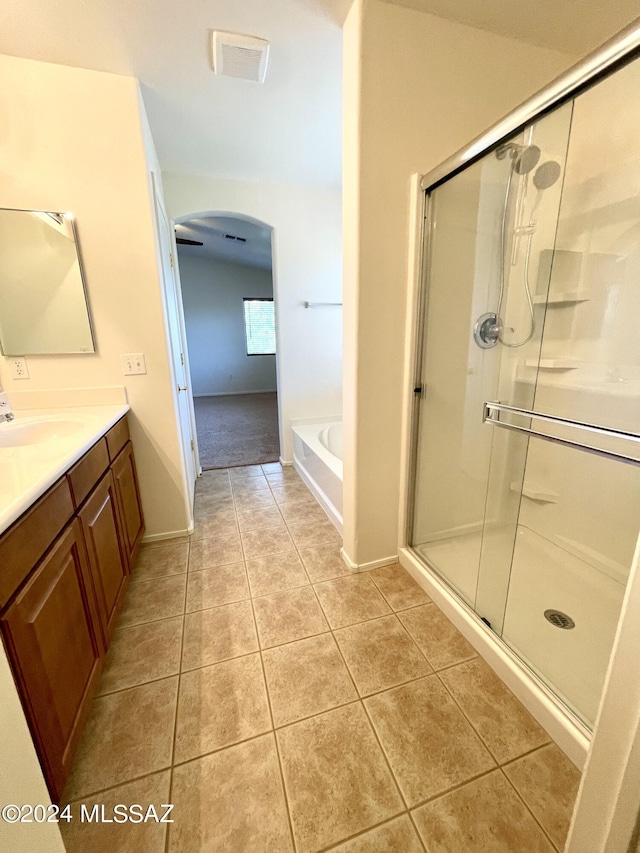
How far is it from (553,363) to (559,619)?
1158 millimetres

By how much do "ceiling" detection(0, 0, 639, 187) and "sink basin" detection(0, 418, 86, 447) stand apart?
156 cm

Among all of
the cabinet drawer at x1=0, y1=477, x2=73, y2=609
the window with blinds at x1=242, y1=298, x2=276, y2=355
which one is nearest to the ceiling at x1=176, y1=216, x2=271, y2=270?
the window with blinds at x1=242, y1=298, x2=276, y2=355

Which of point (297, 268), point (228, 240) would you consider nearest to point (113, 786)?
point (297, 268)

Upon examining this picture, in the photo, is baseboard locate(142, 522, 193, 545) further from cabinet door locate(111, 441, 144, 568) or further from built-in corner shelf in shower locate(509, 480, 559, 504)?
built-in corner shelf in shower locate(509, 480, 559, 504)

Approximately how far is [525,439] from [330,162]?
2342 mm

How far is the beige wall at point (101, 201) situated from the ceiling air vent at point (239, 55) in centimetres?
45

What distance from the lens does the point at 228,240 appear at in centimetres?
520

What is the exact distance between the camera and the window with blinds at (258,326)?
730cm

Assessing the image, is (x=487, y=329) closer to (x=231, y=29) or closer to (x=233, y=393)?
(x=231, y=29)

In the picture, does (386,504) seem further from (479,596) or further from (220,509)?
(220,509)

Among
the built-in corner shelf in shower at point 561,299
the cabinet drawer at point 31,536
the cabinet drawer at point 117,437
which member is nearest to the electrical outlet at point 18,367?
the cabinet drawer at point 117,437

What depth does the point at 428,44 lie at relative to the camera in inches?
56.1

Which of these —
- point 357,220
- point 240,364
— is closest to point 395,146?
point 357,220

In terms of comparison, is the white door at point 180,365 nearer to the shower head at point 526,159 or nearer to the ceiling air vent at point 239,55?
the ceiling air vent at point 239,55
